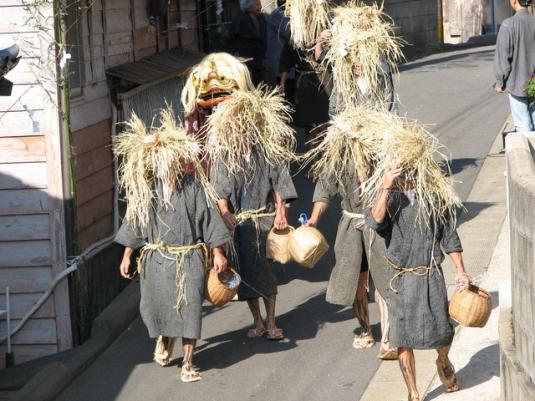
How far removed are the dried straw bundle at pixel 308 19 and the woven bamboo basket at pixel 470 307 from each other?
204 inches

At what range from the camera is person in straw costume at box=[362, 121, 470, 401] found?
7391mm

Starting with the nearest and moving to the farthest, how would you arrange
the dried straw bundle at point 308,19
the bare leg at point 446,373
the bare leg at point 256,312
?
the bare leg at point 446,373 < the bare leg at point 256,312 < the dried straw bundle at point 308,19

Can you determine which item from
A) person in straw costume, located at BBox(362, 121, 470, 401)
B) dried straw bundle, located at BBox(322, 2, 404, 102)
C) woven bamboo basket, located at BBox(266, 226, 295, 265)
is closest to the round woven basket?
woven bamboo basket, located at BBox(266, 226, 295, 265)

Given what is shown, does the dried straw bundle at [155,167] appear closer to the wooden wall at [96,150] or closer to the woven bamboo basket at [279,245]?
the woven bamboo basket at [279,245]

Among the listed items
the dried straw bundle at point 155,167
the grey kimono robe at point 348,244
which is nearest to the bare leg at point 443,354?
the grey kimono robe at point 348,244

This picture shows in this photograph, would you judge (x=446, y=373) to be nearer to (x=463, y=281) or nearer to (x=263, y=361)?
(x=463, y=281)

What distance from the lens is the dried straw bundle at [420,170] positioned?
7363mm

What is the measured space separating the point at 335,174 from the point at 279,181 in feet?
2.53

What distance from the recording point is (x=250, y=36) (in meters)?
14.9

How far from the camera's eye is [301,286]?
35.5 ft

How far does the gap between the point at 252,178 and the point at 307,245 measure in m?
0.98

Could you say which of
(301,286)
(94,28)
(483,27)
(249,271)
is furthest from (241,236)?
(483,27)

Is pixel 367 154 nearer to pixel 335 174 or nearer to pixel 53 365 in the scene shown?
pixel 335 174

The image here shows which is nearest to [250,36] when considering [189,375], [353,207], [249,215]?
[249,215]
